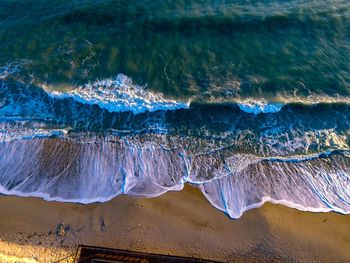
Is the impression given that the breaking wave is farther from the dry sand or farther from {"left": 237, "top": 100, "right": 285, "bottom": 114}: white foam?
the dry sand

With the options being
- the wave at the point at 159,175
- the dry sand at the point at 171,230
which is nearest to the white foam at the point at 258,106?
the wave at the point at 159,175

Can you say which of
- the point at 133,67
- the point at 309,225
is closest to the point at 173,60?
the point at 133,67

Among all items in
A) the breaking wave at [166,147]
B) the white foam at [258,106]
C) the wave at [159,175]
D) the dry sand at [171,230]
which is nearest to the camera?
the dry sand at [171,230]

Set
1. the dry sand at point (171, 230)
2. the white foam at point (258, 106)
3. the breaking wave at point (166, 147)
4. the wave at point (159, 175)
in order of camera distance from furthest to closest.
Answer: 1. the white foam at point (258, 106)
2. the breaking wave at point (166, 147)
3. the wave at point (159, 175)
4. the dry sand at point (171, 230)

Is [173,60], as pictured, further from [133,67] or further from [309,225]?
[309,225]

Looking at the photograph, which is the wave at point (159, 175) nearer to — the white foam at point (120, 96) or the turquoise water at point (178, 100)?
the turquoise water at point (178, 100)

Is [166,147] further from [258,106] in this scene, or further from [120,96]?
[258,106]

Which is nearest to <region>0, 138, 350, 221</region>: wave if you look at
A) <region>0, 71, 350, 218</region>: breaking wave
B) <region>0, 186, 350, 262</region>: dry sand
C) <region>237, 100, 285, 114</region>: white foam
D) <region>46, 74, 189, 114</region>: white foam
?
<region>0, 71, 350, 218</region>: breaking wave
